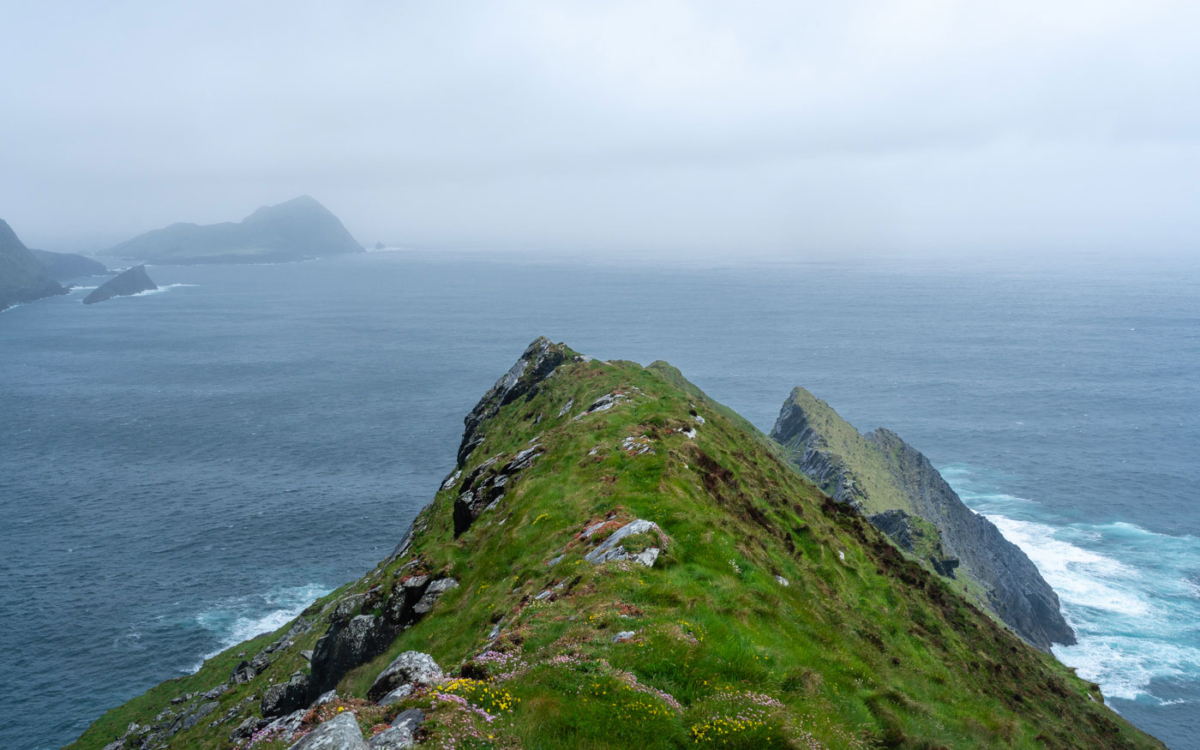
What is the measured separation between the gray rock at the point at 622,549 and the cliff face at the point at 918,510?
5005 centimetres

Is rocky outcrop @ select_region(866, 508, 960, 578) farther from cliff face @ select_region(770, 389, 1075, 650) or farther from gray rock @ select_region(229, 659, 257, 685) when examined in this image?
gray rock @ select_region(229, 659, 257, 685)

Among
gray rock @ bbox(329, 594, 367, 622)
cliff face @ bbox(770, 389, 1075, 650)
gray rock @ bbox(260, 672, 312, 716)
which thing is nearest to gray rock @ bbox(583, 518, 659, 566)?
gray rock @ bbox(329, 594, 367, 622)

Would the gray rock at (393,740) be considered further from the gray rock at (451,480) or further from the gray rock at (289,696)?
the gray rock at (451,480)

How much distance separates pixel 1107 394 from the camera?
15325 centimetres

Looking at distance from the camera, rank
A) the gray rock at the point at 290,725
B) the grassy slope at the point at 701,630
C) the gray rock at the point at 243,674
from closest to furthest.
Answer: the grassy slope at the point at 701,630 → the gray rock at the point at 290,725 → the gray rock at the point at 243,674

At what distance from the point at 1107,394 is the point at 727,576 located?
562ft

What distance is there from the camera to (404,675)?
18.3 m

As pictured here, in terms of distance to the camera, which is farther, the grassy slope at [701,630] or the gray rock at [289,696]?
the gray rock at [289,696]

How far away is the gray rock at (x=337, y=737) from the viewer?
517 inches

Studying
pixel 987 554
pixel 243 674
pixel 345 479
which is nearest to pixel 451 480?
pixel 243 674

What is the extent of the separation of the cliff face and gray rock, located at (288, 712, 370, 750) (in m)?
63.8

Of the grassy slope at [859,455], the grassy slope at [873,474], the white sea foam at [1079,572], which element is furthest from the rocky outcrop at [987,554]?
the white sea foam at [1079,572]

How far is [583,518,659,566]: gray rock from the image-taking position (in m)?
24.3

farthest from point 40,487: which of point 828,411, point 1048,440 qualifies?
point 1048,440
